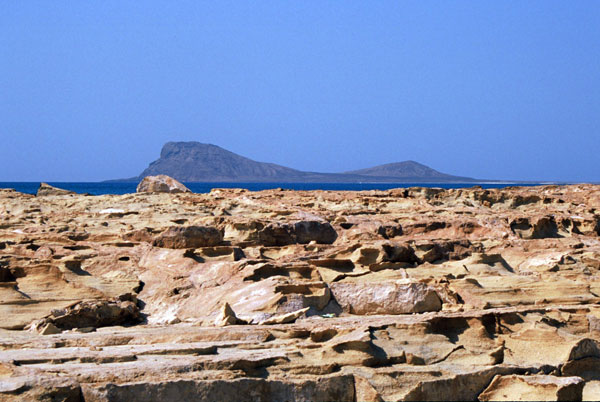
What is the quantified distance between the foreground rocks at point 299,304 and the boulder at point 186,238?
0.03 m

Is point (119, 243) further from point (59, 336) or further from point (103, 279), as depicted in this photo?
point (59, 336)

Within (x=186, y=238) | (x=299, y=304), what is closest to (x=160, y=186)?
(x=186, y=238)

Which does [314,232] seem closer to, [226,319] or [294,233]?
[294,233]

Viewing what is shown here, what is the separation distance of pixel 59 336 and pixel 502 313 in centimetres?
500

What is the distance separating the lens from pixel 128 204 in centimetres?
1688

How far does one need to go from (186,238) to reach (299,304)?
3.56m

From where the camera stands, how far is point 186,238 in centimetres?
1179

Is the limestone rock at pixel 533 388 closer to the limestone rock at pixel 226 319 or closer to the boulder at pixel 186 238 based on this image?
the limestone rock at pixel 226 319

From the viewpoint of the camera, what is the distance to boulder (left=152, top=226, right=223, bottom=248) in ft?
38.7

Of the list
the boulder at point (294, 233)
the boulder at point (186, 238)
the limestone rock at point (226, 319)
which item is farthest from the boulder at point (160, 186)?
the limestone rock at point (226, 319)

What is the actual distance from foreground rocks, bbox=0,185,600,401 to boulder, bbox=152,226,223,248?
0.03 meters

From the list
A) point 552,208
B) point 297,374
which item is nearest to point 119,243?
point 297,374

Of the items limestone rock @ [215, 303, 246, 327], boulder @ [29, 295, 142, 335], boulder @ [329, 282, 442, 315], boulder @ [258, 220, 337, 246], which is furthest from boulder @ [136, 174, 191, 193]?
limestone rock @ [215, 303, 246, 327]

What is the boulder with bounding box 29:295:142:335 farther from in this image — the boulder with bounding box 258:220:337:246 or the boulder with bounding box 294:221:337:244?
the boulder with bounding box 294:221:337:244
